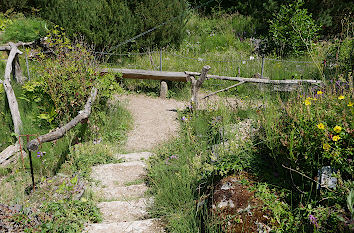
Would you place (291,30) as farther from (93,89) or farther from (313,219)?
(313,219)

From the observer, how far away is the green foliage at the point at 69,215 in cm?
364

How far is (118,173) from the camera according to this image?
18.3 ft

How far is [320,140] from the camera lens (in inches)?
129

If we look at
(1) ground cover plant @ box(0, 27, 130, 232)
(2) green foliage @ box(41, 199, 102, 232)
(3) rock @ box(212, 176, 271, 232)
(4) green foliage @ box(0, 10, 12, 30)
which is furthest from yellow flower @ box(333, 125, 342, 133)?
(4) green foliage @ box(0, 10, 12, 30)

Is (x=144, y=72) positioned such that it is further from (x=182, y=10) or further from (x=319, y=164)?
(x=319, y=164)

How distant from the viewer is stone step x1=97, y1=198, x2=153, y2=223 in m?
4.27

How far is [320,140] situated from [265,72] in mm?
6733

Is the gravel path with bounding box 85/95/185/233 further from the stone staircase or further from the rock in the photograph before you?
the rock

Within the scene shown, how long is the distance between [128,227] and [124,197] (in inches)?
28.7

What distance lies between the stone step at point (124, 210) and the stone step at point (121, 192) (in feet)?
0.60

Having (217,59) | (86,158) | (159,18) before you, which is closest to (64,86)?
(86,158)

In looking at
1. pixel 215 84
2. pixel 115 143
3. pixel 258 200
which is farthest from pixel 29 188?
pixel 215 84

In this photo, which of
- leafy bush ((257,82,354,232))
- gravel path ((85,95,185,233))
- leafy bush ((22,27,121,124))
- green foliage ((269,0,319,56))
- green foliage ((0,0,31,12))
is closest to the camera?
leafy bush ((257,82,354,232))

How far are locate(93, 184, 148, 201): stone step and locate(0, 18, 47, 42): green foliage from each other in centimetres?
771
